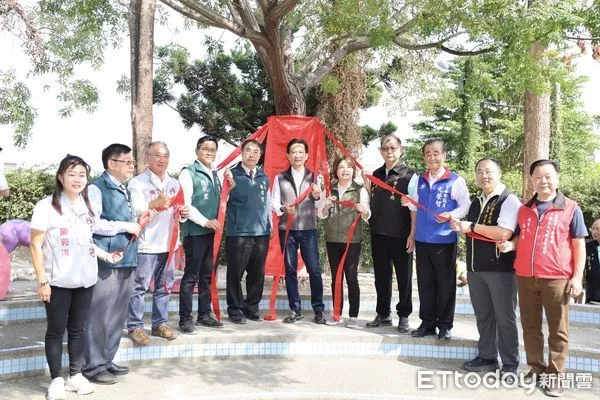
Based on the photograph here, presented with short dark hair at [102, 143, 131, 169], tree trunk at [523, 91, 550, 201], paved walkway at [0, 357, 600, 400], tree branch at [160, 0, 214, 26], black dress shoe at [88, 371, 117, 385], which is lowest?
paved walkway at [0, 357, 600, 400]

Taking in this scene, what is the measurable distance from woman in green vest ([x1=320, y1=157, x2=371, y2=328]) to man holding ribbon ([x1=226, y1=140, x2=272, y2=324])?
0.58m

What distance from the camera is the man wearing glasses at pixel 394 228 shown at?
184 inches

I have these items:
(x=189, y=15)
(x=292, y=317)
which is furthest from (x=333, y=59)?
(x=292, y=317)

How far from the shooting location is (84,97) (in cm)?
1154

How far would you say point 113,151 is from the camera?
366 centimetres

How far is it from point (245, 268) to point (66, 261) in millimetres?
1928

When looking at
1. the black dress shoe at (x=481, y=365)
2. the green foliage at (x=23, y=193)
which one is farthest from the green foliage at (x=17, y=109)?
the black dress shoe at (x=481, y=365)

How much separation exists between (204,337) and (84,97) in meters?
8.80

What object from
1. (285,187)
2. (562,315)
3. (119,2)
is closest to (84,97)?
(119,2)

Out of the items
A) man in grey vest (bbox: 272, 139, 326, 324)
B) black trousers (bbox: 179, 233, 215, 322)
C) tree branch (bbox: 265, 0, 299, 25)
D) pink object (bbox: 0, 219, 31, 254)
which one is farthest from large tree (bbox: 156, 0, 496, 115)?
pink object (bbox: 0, 219, 31, 254)

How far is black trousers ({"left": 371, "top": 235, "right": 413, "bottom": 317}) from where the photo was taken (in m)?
4.71

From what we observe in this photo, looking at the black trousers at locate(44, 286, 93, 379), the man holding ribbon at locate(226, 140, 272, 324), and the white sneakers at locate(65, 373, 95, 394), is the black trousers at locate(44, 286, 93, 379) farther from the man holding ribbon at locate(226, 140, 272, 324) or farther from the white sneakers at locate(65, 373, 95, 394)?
the man holding ribbon at locate(226, 140, 272, 324)

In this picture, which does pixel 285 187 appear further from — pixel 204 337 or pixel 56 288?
pixel 56 288

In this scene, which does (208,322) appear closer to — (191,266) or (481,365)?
(191,266)
